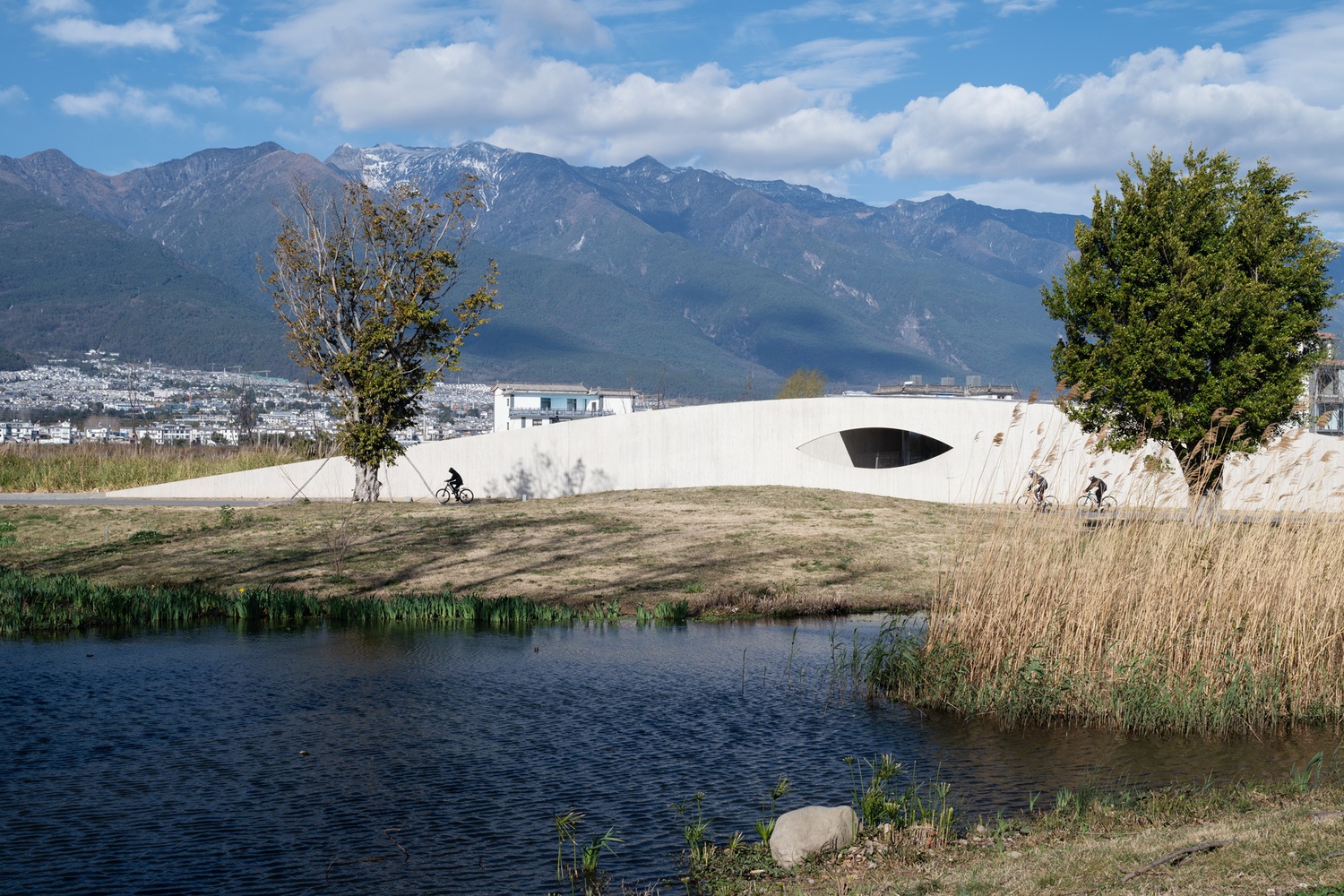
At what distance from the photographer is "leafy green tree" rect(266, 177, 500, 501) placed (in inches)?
1108

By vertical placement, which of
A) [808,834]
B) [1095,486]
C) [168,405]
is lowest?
[808,834]

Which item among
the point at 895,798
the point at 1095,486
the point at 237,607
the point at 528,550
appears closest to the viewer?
the point at 895,798

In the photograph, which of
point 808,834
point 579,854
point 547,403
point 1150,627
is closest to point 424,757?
point 579,854

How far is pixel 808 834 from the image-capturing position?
22.0 feet

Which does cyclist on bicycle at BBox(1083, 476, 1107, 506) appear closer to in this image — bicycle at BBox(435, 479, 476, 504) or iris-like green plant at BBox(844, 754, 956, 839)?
iris-like green plant at BBox(844, 754, 956, 839)

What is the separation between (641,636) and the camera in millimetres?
14797

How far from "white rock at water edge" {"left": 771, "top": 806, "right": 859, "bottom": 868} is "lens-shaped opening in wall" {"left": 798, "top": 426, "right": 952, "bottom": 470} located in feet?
107

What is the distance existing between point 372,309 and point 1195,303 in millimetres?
18968

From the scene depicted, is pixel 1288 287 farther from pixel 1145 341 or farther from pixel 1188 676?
pixel 1188 676

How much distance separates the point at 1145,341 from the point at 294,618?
712 inches

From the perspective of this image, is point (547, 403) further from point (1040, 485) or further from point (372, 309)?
point (1040, 485)

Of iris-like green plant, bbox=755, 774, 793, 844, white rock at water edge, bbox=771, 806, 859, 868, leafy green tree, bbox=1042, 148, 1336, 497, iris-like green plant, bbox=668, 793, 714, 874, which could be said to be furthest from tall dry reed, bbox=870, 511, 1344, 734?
leafy green tree, bbox=1042, 148, 1336, 497

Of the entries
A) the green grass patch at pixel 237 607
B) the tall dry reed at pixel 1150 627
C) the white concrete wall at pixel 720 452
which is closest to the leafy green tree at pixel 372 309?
the white concrete wall at pixel 720 452

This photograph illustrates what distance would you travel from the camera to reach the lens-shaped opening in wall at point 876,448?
130 ft
